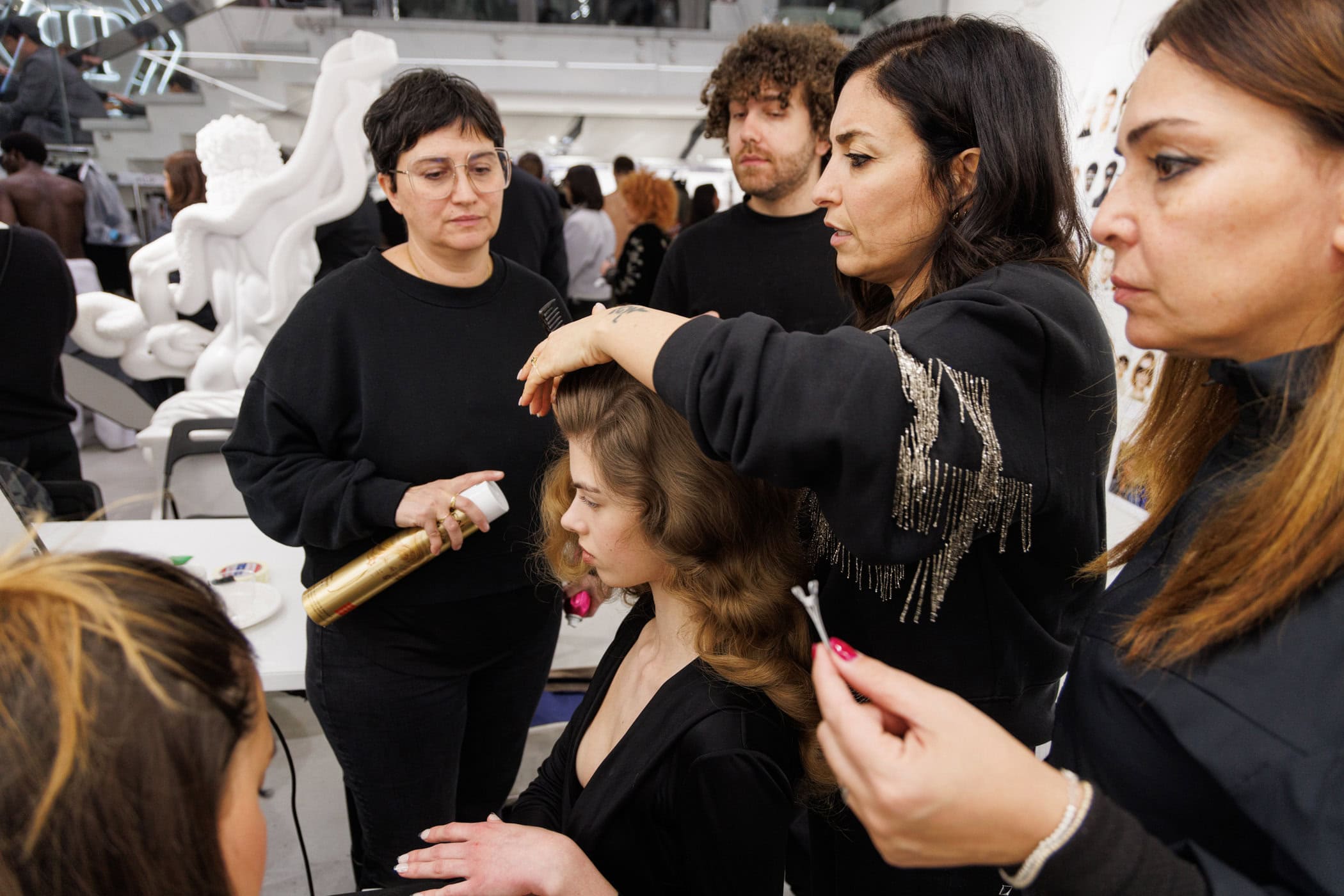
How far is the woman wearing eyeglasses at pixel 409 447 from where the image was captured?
139cm

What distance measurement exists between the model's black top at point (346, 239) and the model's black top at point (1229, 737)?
3370mm

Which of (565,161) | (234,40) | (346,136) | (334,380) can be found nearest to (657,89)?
(565,161)

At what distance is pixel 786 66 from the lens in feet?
6.41

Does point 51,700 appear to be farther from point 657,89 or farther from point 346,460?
point 657,89

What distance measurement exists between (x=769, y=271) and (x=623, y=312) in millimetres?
1267

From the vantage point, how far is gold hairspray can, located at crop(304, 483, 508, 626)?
1.31 metres

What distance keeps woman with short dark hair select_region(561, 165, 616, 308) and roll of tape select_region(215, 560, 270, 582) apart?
3719mm

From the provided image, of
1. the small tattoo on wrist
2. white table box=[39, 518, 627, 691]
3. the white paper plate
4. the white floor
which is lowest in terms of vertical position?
the white floor

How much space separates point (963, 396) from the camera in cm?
72

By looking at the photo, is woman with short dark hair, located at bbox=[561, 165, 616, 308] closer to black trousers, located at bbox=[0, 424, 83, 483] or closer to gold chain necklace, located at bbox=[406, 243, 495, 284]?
black trousers, located at bbox=[0, 424, 83, 483]

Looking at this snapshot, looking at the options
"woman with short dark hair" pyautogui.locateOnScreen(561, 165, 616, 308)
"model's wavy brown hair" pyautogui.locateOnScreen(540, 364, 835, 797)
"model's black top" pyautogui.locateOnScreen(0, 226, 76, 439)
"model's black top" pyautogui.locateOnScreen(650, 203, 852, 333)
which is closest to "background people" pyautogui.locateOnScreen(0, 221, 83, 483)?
"model's black top" pyautogui.locateOnScreen(0, 226, 76, 439)

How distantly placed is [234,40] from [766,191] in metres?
5.77

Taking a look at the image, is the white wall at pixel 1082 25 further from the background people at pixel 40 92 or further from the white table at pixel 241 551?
the background people at pixel 40 92

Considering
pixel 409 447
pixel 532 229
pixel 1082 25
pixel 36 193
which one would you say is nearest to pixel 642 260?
pixel 532 229
